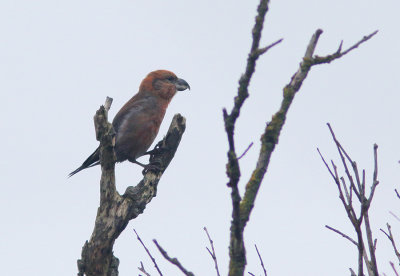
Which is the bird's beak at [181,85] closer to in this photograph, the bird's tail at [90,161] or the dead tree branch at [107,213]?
the bird's tail at [90,161]

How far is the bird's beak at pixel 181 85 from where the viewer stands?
27.4 feet

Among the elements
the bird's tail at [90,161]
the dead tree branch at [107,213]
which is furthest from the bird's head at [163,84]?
the dead tree branch at [107,213]

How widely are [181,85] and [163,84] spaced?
11.1 inches

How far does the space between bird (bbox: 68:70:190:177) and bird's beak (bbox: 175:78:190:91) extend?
3cm

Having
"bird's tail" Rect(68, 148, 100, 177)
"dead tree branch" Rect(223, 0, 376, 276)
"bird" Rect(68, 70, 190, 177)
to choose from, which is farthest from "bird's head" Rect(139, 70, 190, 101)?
"dead tree branch" Rect(223, 0, 376, 276)

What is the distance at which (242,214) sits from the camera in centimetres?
215

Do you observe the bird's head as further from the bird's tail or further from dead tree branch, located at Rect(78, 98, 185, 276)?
dead tree branch, located at Rect(78, 98, 185, 276)

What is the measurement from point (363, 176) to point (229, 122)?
0.88m

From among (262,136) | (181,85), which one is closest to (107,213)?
(262,136)

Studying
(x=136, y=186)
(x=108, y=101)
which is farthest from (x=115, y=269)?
(x=108, y=101)

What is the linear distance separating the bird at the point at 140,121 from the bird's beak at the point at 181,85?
0.10 feet

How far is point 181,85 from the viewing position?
27.6 feet

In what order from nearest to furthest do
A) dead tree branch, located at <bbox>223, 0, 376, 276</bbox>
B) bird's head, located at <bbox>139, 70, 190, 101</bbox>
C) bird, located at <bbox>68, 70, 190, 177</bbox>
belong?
1. dead tree branch, located at <bbox>223, 0, 376, 276</bbox>
2. bird, located at <bbox>68, 70, 190, 177</bbox>
3. bird's head, located at <bbox>139, 70, 190, 101</bbox>

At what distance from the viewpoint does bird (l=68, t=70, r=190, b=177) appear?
283 inches
